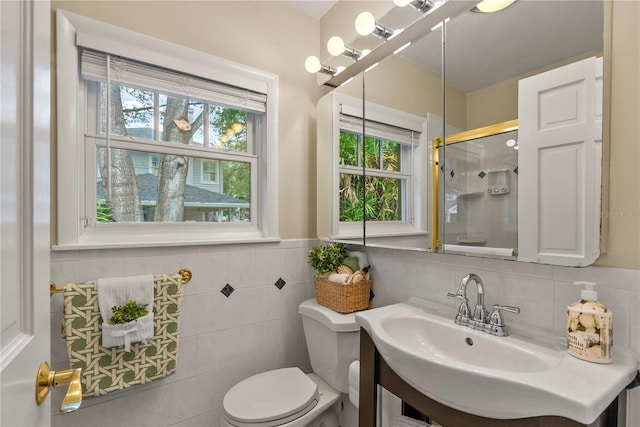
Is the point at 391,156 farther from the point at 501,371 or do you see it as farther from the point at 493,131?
the point at 501,371

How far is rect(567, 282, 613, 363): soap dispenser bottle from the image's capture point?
74 cm

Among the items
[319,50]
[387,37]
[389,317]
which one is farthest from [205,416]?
[319,50]

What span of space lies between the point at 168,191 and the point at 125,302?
1.80ft

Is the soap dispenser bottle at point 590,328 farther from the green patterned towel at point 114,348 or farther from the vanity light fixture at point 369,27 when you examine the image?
the green patterned towel at point 114,348

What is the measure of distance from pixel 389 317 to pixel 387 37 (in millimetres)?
1208

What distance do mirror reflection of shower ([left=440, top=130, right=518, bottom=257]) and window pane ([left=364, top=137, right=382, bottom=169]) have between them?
0.39 meters

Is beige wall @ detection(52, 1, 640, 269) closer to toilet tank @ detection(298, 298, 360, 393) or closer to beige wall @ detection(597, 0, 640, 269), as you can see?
beige wall @ detection(597, 0, 640, 269)

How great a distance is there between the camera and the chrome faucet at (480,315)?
0.97 metres

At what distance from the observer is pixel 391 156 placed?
144 centimetres

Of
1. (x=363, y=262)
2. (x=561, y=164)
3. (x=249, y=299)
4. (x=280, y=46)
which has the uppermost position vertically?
(x=280, y=46)

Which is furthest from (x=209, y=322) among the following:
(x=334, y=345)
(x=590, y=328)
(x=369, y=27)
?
(x=369, y=27)

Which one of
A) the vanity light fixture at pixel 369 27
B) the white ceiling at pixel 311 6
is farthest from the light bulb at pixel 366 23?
the white ceiling at pixel 311 6

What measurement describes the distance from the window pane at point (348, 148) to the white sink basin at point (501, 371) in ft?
2.69

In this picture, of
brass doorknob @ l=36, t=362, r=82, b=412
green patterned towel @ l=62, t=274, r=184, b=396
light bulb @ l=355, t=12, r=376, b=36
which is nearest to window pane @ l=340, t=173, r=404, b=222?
light bulb @ l=355, t=12, r=376, b=36
